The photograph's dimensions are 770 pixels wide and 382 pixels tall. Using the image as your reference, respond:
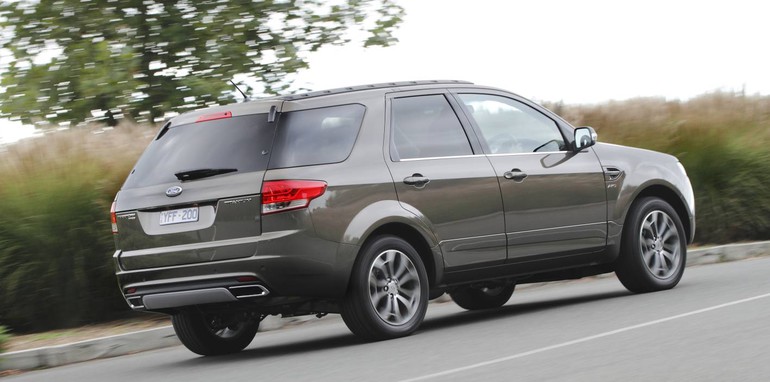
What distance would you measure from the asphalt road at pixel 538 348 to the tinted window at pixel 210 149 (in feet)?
4.54

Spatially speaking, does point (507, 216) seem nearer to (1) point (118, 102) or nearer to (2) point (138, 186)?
(2) point (138, 186)

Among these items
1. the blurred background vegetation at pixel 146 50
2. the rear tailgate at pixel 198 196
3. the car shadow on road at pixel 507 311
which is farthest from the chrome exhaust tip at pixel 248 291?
the blurred background vegetation at pixel 146 50

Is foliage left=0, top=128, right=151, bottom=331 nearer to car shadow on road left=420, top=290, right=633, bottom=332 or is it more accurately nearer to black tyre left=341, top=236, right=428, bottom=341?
car shadow on road left=420, top=290, right=633, bottom=332

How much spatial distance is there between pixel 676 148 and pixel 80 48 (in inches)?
368

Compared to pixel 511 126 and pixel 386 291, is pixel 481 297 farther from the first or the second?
pixel 386 291

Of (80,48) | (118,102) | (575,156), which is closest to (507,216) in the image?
(575,156)

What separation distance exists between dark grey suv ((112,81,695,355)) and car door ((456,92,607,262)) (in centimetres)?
1

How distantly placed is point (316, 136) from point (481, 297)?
3383 millimetres

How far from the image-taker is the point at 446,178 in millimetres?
9180

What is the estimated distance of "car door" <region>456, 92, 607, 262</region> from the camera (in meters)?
9.70

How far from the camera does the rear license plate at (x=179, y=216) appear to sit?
839 cm

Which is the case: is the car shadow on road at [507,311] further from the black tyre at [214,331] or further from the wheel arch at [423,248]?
the black tyre at [214,331]

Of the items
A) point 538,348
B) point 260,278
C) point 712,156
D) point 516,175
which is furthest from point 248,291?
point 712,156

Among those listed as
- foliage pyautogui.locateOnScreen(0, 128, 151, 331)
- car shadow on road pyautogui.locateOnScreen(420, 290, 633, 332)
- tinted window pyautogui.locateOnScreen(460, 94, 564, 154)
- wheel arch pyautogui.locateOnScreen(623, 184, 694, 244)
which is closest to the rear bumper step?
car shadow on road pyautogui.locateOnScreen(420, 290, 633, 332)
